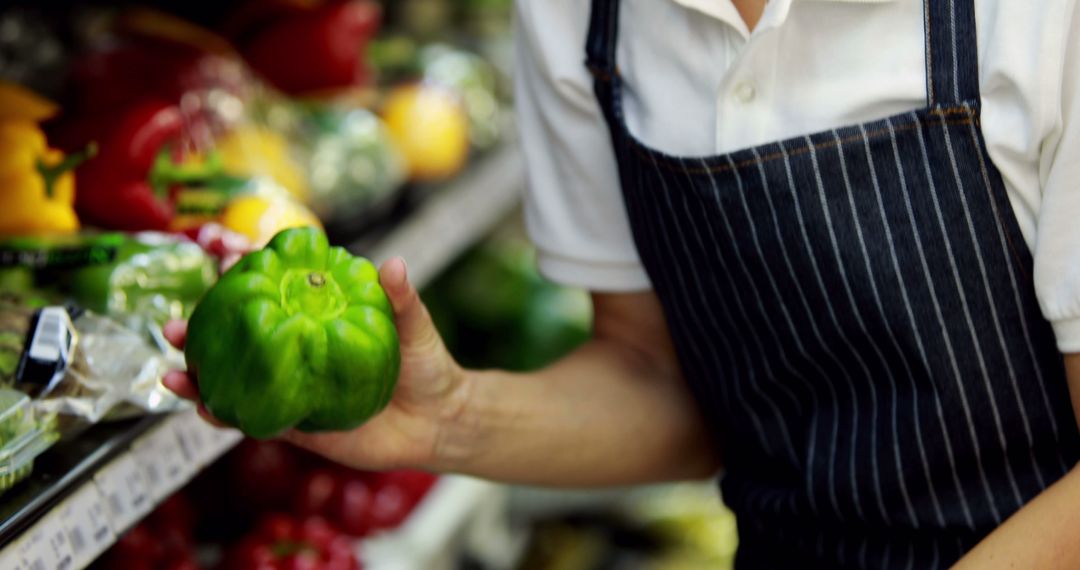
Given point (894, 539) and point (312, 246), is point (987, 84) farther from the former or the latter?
point (312, 246)

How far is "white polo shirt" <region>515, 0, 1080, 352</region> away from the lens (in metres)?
0.90

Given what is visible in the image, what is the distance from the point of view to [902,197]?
0.99 metres

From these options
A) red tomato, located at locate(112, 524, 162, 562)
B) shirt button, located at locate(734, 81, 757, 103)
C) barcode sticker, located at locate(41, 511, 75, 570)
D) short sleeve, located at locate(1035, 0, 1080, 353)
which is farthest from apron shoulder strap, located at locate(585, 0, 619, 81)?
red tomato, located at locate(112, 524, 162, 562)

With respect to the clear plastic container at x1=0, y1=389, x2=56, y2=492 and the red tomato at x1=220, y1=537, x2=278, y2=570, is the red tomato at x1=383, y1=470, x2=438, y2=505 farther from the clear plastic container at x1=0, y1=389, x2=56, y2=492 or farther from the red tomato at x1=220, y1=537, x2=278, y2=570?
the clear plastic container at x1=0, y1=389, x2=56, y2=492

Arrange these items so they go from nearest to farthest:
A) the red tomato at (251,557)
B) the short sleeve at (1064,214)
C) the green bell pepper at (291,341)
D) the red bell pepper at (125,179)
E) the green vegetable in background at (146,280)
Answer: the short sleeve at (1064,214) < the green bell pepper at (291,341) < the green vegetable in background at (146,280) < the red bell pepper at (125,179) < the red tomato at (251,557)

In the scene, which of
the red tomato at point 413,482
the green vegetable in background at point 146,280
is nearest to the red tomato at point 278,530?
the red tomato at point 413,482

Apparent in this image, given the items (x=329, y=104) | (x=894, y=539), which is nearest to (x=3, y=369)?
(x=894, y=539)

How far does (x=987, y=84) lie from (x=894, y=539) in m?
0.47

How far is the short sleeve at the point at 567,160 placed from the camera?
1.18 meters

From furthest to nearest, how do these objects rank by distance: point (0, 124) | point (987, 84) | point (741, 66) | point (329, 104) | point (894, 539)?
point (329, 104)
point (0, 124)
point (894, 539)
point (741, 66)
point (987, 84)

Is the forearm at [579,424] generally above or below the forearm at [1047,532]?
below

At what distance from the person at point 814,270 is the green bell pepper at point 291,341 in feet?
0.14

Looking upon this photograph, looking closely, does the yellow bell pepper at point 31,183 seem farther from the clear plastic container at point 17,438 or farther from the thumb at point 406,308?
the thumb at point 406,308

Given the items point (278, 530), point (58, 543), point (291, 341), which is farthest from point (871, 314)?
point (278, 530)
